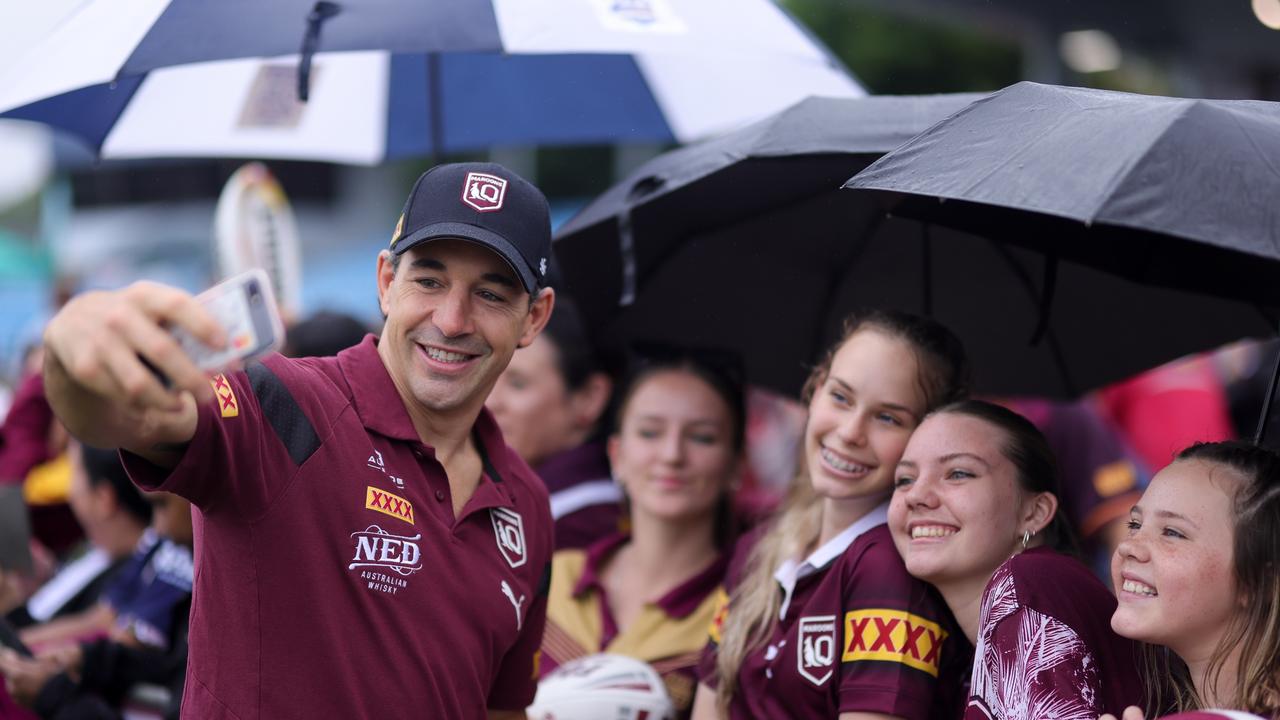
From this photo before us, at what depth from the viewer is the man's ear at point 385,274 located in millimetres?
3217

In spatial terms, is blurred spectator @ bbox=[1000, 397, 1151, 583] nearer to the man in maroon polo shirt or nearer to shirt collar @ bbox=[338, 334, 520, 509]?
the man in maroon polo shirt

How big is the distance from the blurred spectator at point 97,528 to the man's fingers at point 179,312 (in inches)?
148

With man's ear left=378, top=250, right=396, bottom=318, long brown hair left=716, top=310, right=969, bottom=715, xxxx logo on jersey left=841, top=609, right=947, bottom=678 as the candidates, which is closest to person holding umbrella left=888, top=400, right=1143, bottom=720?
xxxx logo on jersey left=841, top=609, right=947, bottom=678

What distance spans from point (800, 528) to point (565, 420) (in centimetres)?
178

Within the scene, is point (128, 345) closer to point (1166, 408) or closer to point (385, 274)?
point (385, 274)

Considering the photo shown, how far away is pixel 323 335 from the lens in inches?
218

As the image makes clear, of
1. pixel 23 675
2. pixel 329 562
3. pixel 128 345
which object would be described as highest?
pixel 128 345

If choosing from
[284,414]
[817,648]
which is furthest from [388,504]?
[817,648]

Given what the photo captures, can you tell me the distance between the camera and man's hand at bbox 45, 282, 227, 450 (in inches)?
77.8

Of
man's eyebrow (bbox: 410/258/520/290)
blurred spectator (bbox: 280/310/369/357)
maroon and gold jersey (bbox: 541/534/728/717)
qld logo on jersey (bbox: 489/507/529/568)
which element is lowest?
maroon and gold jersey (bbox: 541/534/728/717)

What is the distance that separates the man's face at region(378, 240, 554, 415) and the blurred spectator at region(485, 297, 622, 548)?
1.84 m

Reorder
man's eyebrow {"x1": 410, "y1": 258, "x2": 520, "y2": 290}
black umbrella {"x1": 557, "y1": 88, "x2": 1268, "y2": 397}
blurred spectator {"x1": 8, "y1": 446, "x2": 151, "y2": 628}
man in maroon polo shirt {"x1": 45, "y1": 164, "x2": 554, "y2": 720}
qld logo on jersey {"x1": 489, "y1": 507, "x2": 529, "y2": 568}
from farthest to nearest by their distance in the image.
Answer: blurred spectator {"x1": 8, "y1": 446, "x2": 151, "y2": 628}, black umbrella {"x1": 557, "y1": 88, "x2": 1268, "y2": 397}, qld logo on jersey {"x1": 489, "y1": 507, "x2": 529, "y2": 568}, man's eyebrow {"x1": 410, "y1": 258, "x2": 520, "y2": 290}, man in maroon polo shirt {"x1": 45, "y1": 164, "x2": 554, "y2": 720}

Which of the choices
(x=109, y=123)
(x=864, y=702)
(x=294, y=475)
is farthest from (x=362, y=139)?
(x=864, y=702)

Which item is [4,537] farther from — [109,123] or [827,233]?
[827,233]
